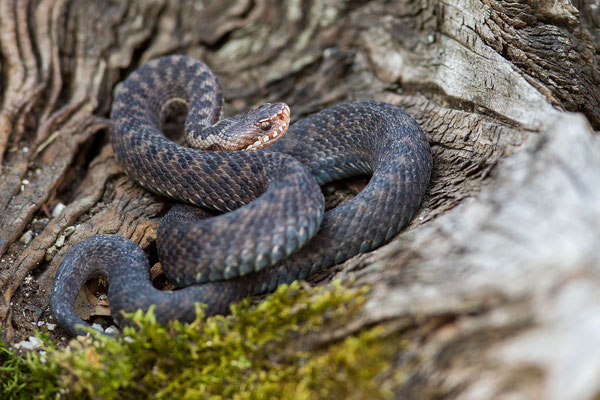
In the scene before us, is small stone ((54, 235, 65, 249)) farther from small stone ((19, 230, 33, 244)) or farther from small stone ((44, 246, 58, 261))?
small stone ((19, 230, 33, 244))

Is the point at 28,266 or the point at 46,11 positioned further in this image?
the point at 46,11

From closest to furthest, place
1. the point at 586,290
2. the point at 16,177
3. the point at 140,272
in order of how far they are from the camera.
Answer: the point at 586,290, the point at 140,272, the point at 16,177

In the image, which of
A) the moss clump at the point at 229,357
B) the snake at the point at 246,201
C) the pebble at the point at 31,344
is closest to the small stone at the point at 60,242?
the snake at the point at 246,201

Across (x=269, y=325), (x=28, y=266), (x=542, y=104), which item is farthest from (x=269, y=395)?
(x=542, y=104)

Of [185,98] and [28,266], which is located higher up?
[185,98]

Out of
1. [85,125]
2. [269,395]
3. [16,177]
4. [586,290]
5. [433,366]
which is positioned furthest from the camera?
[85,125]

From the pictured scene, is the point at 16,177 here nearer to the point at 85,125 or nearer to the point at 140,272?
the point at 85,125

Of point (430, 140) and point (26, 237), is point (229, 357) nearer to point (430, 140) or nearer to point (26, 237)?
point (26, 237)
